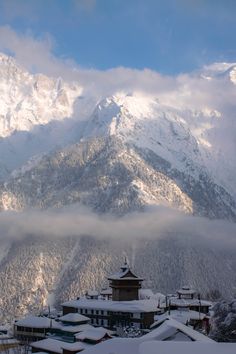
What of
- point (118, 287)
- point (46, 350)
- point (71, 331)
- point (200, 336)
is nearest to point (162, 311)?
point (118, 287)

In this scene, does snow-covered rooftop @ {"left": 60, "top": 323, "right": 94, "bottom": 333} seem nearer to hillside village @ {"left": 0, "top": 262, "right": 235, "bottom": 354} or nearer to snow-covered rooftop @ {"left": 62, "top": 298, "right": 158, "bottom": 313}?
hillside village @ {"left": 0, "top": 262, "right": 235, "bottom": 354}

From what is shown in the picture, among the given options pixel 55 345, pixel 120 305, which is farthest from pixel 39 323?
pixel 55 345

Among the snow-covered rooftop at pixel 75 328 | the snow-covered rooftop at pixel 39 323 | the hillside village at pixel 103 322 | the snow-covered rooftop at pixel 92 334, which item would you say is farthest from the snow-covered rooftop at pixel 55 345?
the snow-covered rooftop at pixel 39 323

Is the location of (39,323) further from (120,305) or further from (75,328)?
(120,305)

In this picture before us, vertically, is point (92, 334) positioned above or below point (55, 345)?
above

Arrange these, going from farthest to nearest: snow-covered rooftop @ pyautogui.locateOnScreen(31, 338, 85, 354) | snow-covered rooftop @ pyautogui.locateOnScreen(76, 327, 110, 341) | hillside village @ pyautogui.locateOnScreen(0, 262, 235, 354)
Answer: hillside village @ pyautogui.locateOnScreen(0, 262, 235, 354) → snow-covered rooftop @ pyautogui.locateOnScreen(76, 327, 110, 341) → snow-covered rooftop @ pyautogui.locateOnScreen(31, 338, 85, 354)

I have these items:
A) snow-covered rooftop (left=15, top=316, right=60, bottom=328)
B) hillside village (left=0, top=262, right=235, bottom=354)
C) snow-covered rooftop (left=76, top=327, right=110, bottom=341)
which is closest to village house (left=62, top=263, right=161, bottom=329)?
hillside village (left=0, top=262, right=235, bottom=354)

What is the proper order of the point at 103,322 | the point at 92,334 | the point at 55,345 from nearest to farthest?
the point at 92,334 < the point at 55,345 < the point at 103,322

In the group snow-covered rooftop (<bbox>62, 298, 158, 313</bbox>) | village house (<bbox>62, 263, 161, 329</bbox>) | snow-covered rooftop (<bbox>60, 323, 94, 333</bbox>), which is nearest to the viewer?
snow-covered rooftop (<bbox>60, 323, 94, 333</bbox>)

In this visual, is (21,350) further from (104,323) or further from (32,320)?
(104,323)

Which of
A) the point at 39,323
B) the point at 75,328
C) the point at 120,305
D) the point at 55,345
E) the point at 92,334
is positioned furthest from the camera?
the point at 120,305

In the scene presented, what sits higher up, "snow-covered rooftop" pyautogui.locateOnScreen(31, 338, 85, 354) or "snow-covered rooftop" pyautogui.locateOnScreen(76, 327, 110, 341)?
"snow-covered rooftop" pyautogui.locateOnScreen(76, 327, 110, 341)

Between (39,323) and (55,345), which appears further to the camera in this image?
(39,323)

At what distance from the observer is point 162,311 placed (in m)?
101
